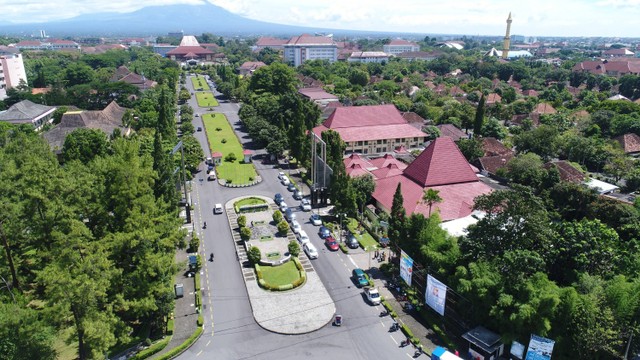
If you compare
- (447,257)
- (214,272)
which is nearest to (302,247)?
(214,272)

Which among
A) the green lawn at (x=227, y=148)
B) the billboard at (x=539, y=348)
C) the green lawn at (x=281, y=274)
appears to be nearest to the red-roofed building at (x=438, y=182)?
the green lawn at (x=281, y=274)

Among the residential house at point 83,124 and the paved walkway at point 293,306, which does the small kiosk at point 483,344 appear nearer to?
the paved walkway at point 293,306

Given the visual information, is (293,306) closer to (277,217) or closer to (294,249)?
(294,249)

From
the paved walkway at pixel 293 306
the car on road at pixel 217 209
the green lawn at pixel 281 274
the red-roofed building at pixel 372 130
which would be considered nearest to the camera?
the paved walkway at pixel 293 306

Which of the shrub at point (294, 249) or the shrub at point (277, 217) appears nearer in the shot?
the shrub at point (294, 249)

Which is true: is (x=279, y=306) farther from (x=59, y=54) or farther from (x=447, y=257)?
(x=59, y=54)

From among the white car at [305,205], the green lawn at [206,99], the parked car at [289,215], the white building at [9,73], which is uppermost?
the white building at [9,73]

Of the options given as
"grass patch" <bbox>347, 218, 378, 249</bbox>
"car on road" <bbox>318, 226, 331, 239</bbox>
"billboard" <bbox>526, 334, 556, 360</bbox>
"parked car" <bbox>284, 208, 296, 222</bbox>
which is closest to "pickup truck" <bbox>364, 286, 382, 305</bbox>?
"grass patch" <bbox>347, 218, 378, 249</bbox>

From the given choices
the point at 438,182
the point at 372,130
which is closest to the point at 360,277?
the point at 438,182
